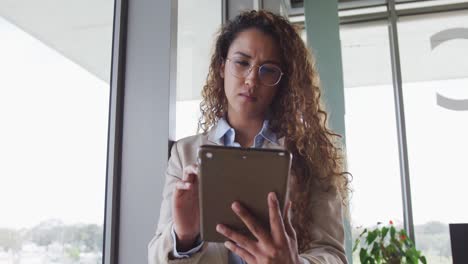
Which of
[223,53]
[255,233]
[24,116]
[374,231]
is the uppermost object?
[223,53]

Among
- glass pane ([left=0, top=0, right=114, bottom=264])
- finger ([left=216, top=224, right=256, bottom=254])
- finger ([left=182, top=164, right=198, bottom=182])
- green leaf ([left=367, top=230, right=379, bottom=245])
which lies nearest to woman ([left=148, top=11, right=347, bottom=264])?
finger ([left=182, top=164, right=198, bottom=182])

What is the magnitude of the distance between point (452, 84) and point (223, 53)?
321cm

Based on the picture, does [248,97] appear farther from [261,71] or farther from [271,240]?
[271,240]

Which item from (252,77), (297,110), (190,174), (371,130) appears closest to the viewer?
(190,174)

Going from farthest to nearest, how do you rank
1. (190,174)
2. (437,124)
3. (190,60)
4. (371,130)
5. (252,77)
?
(371,130) → (437,124) → (190,60) → (252,77) → (190,174)

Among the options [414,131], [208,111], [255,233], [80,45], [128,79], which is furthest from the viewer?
[414,131]

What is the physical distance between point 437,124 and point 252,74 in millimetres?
3148

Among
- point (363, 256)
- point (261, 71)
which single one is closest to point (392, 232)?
point (363, 256)

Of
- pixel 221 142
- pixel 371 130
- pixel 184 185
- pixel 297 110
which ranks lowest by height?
pixel 184 185

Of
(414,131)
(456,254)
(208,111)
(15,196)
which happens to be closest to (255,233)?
(15,196)

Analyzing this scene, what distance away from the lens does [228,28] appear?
4.31 ft

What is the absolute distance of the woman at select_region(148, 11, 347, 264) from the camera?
90cm

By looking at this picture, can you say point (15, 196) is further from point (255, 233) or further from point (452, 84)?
point (452, 84)

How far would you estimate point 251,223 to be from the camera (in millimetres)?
718
